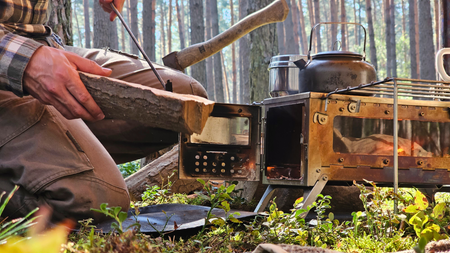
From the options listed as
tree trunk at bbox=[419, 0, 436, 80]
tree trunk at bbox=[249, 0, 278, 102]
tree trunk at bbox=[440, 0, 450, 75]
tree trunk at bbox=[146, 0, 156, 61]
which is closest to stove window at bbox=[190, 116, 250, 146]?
tree trunk at bbox=[440, 0, 450, 75]

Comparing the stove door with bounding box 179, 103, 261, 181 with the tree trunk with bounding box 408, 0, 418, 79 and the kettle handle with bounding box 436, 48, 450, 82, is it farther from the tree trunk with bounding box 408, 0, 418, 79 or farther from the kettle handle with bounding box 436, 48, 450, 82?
the tree trunk with bounding box 408, 0, 418, 79

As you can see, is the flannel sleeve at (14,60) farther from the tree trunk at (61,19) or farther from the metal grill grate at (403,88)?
the tree trunk at (61,19)

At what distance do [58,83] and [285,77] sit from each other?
1829mm

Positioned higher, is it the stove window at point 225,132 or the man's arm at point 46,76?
the man's arm at point 46,76

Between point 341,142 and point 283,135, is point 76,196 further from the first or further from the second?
point 341,142

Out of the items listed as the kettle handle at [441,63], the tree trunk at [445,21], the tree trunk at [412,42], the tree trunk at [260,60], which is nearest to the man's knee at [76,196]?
the kettle handle at [441,63]

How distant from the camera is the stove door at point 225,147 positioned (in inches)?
104

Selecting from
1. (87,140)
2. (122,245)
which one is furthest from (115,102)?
(122,245)

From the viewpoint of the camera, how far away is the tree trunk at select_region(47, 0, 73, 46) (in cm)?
405

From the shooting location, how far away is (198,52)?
3717 mm

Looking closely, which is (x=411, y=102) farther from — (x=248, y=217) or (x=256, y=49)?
(x=256, y=49)

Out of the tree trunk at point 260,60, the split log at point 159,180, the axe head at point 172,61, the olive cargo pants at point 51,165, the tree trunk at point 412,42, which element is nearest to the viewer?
the olive cargo pants at point 51,165

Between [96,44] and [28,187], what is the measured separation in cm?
939

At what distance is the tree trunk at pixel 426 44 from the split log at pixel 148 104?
1176 cm
